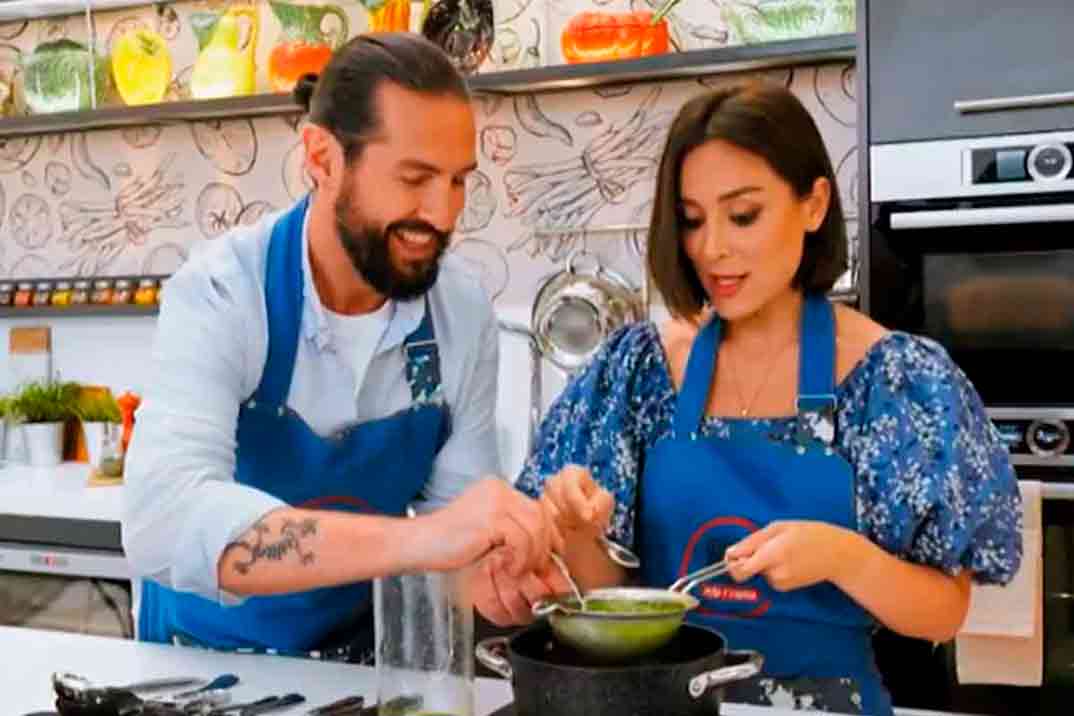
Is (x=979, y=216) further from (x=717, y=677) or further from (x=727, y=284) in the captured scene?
(x=717, y=677)

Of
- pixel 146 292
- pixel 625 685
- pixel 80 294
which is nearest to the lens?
pixel 625 685

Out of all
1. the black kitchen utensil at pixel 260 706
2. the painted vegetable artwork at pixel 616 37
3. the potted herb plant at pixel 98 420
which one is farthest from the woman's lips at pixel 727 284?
the potted herb plant at pixel 98 420

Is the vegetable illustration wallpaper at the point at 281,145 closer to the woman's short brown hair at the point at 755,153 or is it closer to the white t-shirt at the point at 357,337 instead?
the woman's short brown hair at the point at 755,153

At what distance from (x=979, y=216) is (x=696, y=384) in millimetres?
849

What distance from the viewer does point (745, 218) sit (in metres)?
1.85

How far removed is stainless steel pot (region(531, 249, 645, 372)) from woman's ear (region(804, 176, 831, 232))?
51.3 inches

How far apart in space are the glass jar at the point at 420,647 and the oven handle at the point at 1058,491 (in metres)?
1.41

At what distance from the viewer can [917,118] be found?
2.56 meters

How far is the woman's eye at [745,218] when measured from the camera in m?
1.85

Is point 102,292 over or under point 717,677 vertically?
over

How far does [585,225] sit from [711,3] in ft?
1.91

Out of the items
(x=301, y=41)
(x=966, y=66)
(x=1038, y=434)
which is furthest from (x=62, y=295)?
(x=1038, y=434)

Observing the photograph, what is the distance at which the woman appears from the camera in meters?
1.74

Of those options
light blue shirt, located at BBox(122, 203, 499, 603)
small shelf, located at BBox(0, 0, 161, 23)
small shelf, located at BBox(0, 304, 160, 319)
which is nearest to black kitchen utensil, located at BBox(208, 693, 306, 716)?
light blue shirt, located at BBox(122, 203, 499, 603)
